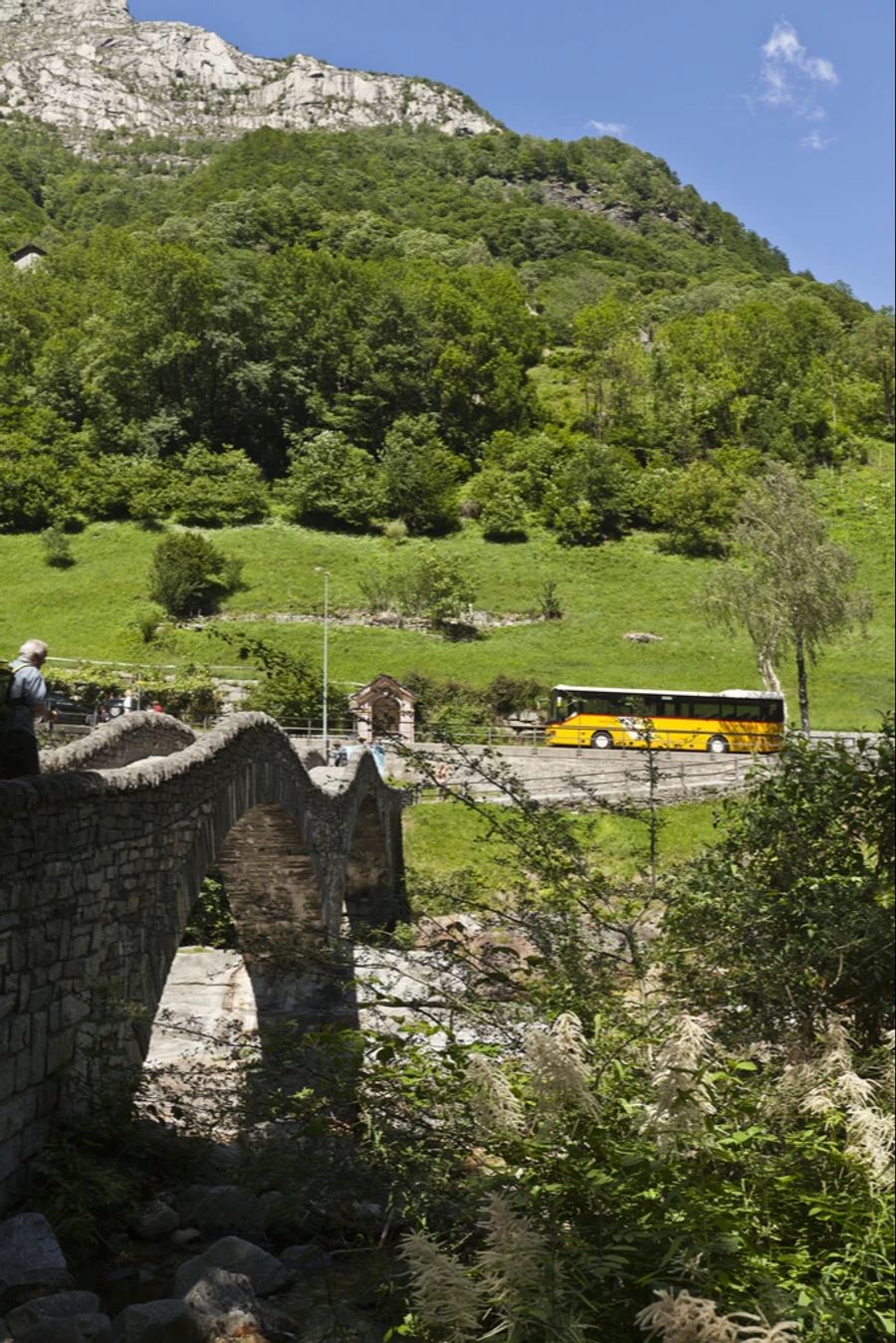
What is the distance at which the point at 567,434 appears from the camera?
27828 mm

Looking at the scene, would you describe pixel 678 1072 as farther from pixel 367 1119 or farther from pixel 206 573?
pixel 206 573

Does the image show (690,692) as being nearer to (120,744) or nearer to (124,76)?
(124,76)

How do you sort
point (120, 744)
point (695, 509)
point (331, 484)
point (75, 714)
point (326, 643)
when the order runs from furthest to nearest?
point (695, 509), point (331, 484), point (326, 643), point (75, 714), point (120, 744)

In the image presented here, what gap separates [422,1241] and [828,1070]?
193 centimetres

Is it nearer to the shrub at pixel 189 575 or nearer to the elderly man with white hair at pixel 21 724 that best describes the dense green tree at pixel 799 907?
the elderly man with white hair at pixel 21 724

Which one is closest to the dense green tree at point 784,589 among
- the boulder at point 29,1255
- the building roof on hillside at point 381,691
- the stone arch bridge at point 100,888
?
the building roof on hillside at point 381,691

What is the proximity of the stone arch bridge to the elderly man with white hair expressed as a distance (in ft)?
0.68

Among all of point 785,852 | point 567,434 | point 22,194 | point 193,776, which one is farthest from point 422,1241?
point 567,434

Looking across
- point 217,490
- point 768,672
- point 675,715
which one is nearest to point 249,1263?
point 217,490

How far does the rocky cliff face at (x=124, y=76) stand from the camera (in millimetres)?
13086

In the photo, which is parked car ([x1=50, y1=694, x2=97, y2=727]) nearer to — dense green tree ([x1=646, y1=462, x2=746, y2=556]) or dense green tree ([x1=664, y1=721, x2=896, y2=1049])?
dense green tree ([x1=664, y1=721, x2=896, y2=1049])

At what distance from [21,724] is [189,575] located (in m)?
11.1

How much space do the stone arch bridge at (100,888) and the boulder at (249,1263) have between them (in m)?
0.66

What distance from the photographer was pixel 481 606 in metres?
21.2
